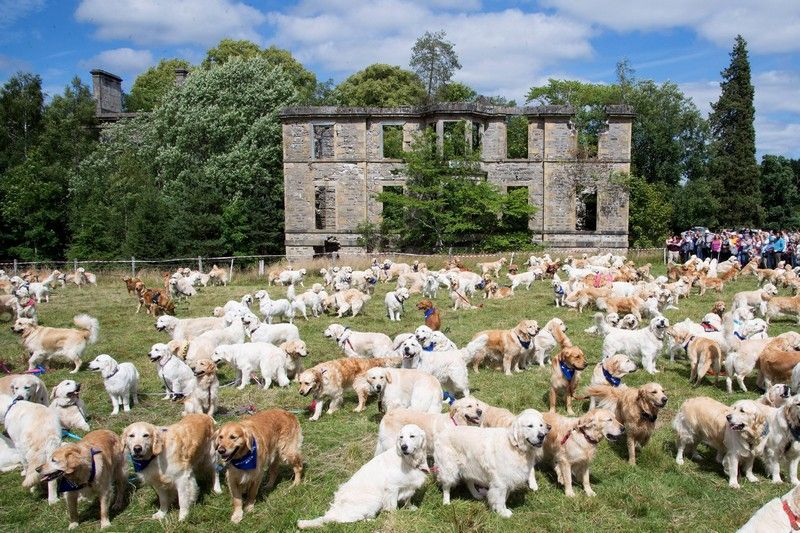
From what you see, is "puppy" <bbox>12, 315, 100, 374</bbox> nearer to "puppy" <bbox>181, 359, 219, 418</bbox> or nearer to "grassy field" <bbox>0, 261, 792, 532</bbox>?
"grassy field" <bbox>0, 261, 792, 532</bbox>

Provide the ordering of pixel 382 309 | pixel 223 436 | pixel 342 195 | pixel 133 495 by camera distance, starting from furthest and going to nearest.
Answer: pixel 342 195
pixel 382 309
pixel 133 495
pixel 223 436

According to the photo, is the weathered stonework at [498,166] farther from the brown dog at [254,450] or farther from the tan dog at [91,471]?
the tan dog at [91,471]

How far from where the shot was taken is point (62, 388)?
748 centimetres

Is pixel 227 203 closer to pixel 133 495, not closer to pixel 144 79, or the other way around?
pixel 144 79

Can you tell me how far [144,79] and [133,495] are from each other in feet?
194

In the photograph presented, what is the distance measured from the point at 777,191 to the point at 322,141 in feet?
152

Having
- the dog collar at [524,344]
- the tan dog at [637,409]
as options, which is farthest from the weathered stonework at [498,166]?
the tan dog at [637,409]

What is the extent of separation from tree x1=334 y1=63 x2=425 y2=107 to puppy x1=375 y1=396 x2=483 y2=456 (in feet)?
144

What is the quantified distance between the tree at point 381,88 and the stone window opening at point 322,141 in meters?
8.27

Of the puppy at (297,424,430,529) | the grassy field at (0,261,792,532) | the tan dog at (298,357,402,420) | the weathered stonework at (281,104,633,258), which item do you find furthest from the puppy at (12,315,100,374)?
the weathered stonework at (281,104,633,258)

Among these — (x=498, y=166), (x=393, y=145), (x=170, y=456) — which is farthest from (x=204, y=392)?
(x=393, y=145)

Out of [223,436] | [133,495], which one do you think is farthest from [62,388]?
[223,436]

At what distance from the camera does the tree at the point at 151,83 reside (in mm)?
53406

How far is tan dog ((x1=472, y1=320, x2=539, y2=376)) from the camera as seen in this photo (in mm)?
10180
